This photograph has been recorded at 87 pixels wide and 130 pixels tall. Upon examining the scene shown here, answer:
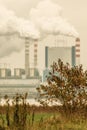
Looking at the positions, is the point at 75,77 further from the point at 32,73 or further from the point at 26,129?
the point at 32,73

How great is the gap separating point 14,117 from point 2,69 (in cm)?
19109

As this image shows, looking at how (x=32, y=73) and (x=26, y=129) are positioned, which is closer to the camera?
(x=26, y=129)

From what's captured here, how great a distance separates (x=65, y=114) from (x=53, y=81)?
138 cm

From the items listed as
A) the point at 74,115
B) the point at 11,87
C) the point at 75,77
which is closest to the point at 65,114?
the point at 74,115

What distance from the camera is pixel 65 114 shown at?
45.3 ft

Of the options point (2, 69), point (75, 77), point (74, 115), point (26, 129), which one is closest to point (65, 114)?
point (74, 115)

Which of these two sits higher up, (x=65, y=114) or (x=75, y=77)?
(x=75, y=77)

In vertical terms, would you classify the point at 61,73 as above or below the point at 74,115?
above

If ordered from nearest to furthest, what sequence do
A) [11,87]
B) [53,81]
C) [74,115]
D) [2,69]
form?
[74,115] → [53,81] → [11,87] → [2,69]

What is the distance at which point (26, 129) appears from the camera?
8.62 m

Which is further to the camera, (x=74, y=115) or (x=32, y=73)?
(x=32, y=73)

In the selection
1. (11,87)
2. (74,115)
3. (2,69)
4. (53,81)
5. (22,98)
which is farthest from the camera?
(2,69)

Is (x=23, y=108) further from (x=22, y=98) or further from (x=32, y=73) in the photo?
(x=32, y=73)

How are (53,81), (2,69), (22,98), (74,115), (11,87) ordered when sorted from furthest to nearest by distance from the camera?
(2,69) → (11,87) → (53,81) → (74,115) → (22,98)
